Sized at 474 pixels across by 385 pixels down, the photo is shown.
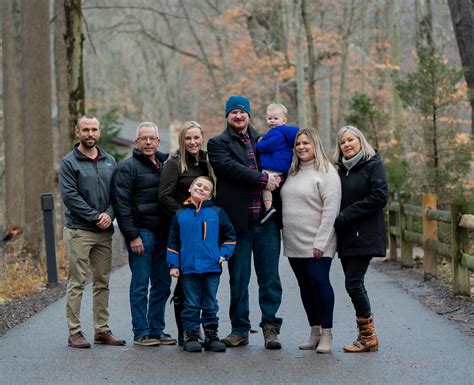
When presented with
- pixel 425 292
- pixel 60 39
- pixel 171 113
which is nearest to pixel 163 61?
pixel 171 113

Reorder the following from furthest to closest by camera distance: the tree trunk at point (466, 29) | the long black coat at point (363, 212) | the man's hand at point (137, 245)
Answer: the tree trunk at point (466, 29)
the man's hand at point (137, 245)
the long black coat at point (363, 212)

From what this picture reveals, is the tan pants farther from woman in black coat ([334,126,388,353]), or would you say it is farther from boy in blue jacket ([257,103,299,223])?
woman in black coat ([334,126,388,353])

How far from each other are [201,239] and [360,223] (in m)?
1.35

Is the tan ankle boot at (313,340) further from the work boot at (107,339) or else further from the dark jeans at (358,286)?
the work boot at (107,339)

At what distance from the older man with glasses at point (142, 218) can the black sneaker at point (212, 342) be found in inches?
21.6

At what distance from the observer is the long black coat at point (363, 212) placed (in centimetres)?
805

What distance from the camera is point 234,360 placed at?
7.79m

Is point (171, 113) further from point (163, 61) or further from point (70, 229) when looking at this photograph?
point (70, 229)

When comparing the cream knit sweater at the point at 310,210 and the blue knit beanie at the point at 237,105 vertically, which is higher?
the blue knit beanie at the point at 237,105

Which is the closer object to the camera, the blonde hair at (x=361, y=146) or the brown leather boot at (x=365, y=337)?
the brown leather boot at (x=365, y=337)

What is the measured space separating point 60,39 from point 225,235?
10.2 meters

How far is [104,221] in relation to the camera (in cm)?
852

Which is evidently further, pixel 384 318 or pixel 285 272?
pixel 285 272

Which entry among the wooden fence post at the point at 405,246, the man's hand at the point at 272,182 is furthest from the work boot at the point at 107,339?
the wooden fence post at the point at 405,246
